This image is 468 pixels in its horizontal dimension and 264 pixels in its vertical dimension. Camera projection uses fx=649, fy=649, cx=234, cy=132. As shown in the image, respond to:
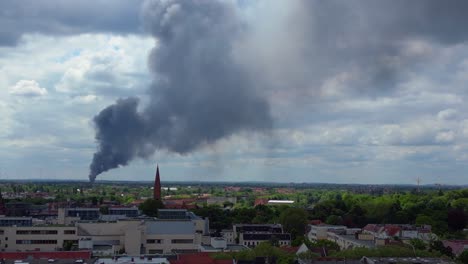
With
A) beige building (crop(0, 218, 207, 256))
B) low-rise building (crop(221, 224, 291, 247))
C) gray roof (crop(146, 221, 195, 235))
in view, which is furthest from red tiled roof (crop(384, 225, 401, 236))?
gray roof (crop(146, 221, 195, 235))

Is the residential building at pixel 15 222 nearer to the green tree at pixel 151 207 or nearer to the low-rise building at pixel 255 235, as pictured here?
the low-rise building at pixel 255 235

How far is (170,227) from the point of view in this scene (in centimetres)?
9250

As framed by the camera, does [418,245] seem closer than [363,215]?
Yes

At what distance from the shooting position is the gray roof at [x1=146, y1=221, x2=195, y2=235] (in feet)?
299

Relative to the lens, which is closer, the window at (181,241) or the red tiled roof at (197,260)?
the red tiled roof at (197,260)

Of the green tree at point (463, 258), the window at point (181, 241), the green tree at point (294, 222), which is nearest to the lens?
the green tree at point (463, 258)

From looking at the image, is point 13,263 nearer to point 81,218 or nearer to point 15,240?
point 15,240

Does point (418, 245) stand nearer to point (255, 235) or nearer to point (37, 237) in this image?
point (255, 235)

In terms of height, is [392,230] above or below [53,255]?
above

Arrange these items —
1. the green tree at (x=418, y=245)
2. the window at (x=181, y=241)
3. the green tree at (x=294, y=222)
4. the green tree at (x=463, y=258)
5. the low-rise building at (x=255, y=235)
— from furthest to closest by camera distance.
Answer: the green tree at (x=294, y=222) < the low-rise building at (x=255, y=235) < the window at (x=181, y=241) < the green tree at (x=418, y=245) < the green tree at (x=463, y=258)

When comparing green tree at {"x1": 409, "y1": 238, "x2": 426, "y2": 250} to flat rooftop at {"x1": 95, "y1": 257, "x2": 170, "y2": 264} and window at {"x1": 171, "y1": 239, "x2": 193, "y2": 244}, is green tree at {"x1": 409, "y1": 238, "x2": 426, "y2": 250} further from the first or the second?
flat rooftop at {"x1": 95, "y1": 257, "x2": 170, "y2": 264}

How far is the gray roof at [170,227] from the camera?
299 ft

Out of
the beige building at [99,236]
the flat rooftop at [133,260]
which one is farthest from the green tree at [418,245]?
the flat rooftop at [133,260]

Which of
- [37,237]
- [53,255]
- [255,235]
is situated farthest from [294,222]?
[53,255]
